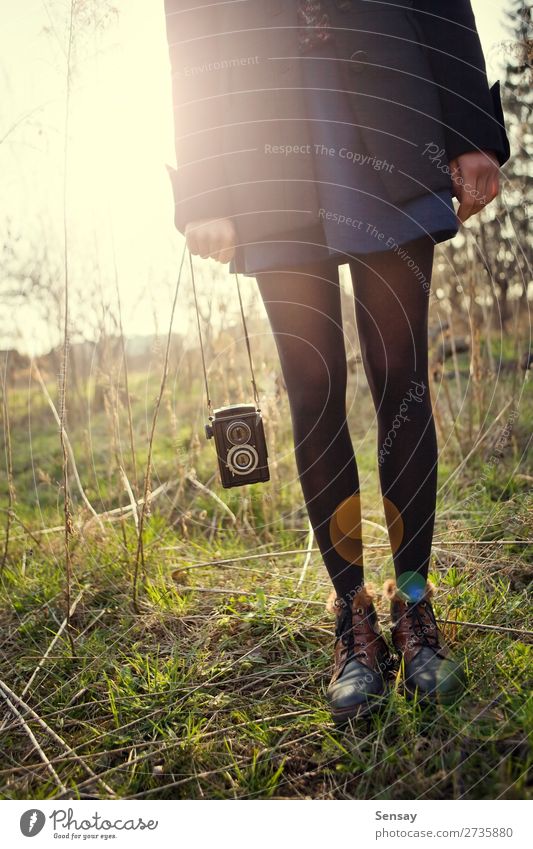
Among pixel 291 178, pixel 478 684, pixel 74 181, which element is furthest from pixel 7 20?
pixel 478 684

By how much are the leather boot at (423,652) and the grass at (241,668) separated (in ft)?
0.11

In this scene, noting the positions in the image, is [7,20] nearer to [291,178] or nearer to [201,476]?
[291,178]

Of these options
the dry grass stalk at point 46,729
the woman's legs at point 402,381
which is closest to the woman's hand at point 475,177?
the woman's legs at point 402,381

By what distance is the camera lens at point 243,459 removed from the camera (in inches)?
51.0

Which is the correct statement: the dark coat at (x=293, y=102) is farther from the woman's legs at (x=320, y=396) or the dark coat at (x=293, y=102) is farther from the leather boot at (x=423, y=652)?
the leather boot at (x=423, y=652)

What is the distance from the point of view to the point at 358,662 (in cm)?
112

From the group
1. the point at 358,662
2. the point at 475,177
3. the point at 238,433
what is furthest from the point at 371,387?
the point at 358,662

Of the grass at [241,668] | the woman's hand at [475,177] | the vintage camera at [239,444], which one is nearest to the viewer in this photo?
the grass at [241,668]

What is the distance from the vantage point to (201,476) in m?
2.55

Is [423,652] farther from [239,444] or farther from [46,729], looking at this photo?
[46,729]

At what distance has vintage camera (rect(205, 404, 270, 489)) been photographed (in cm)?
129

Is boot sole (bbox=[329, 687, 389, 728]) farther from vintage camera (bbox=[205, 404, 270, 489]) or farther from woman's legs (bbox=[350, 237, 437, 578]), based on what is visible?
vintage camera (bbox=[205, 404, 270, 489])
